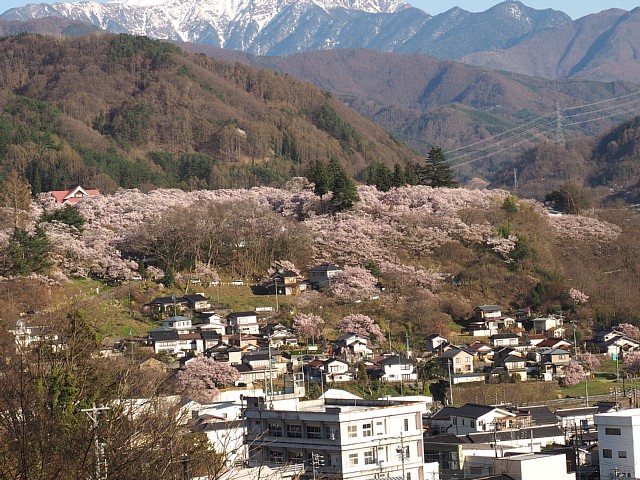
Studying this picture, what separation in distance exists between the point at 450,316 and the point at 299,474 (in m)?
25.3

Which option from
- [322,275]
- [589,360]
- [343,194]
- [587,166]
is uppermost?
[587,166]

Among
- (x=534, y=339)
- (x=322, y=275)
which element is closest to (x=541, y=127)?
(x=322, y=275)

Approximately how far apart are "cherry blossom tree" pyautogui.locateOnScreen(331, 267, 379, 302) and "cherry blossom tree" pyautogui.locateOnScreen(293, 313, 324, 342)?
1.99 metres

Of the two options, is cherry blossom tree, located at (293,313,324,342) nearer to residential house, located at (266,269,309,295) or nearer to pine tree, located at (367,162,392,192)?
residential house, located at (266,269,309,295)

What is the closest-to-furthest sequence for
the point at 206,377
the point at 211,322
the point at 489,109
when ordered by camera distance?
the point at 206,377 < the point at 211,322 < the point at 489,109

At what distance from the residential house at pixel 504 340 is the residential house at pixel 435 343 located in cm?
157

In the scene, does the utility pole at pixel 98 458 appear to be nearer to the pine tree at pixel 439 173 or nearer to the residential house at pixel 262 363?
the residential house at pixel 262 363

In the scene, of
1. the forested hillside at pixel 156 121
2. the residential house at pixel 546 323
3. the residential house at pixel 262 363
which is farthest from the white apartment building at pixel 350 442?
the forested hillside at pixel 156 121

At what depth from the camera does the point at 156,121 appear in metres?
68.8

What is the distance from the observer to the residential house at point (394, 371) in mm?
34281

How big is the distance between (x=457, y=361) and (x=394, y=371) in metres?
2.16

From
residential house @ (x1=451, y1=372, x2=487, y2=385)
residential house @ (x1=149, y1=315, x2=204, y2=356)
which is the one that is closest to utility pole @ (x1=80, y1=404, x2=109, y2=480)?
residential house @ (x1=451, y1=372, x2=487, y2=385)

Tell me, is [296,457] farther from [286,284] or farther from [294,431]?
[286,284]

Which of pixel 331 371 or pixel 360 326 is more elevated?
pixel 360 326
